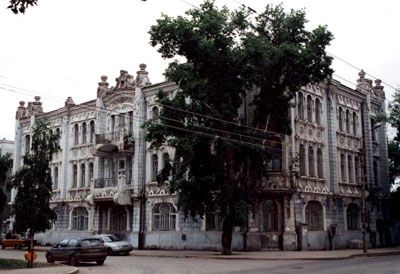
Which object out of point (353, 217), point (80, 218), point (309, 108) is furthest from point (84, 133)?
point (353, 217)

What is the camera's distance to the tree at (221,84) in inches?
1246

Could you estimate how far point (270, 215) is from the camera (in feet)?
121

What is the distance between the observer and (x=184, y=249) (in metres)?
38.7

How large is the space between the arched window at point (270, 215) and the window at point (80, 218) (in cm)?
1725

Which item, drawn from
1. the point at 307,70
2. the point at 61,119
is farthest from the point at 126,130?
the point at 307,70

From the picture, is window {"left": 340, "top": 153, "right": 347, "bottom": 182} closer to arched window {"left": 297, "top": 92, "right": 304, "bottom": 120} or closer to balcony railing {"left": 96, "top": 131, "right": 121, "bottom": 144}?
arched window {"left": 297, "top": 92, "right": 304, "bottom": 120}

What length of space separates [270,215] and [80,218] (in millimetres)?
18664

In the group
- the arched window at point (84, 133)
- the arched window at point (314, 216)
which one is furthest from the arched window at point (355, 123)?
the arched window at point (84, 133)

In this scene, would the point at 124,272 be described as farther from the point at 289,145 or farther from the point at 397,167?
the point at 397,167

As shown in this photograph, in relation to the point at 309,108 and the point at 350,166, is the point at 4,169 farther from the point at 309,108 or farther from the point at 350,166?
the point at 350,166

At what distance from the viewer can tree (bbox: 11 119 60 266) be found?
4000 centimetres

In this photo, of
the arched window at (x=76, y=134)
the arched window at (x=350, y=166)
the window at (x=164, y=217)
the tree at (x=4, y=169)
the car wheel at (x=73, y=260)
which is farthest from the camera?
the tree at (x=4, y=169)

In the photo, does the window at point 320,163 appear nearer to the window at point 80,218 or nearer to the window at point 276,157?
the window at point 276,157

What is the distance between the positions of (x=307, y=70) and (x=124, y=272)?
1744cm
